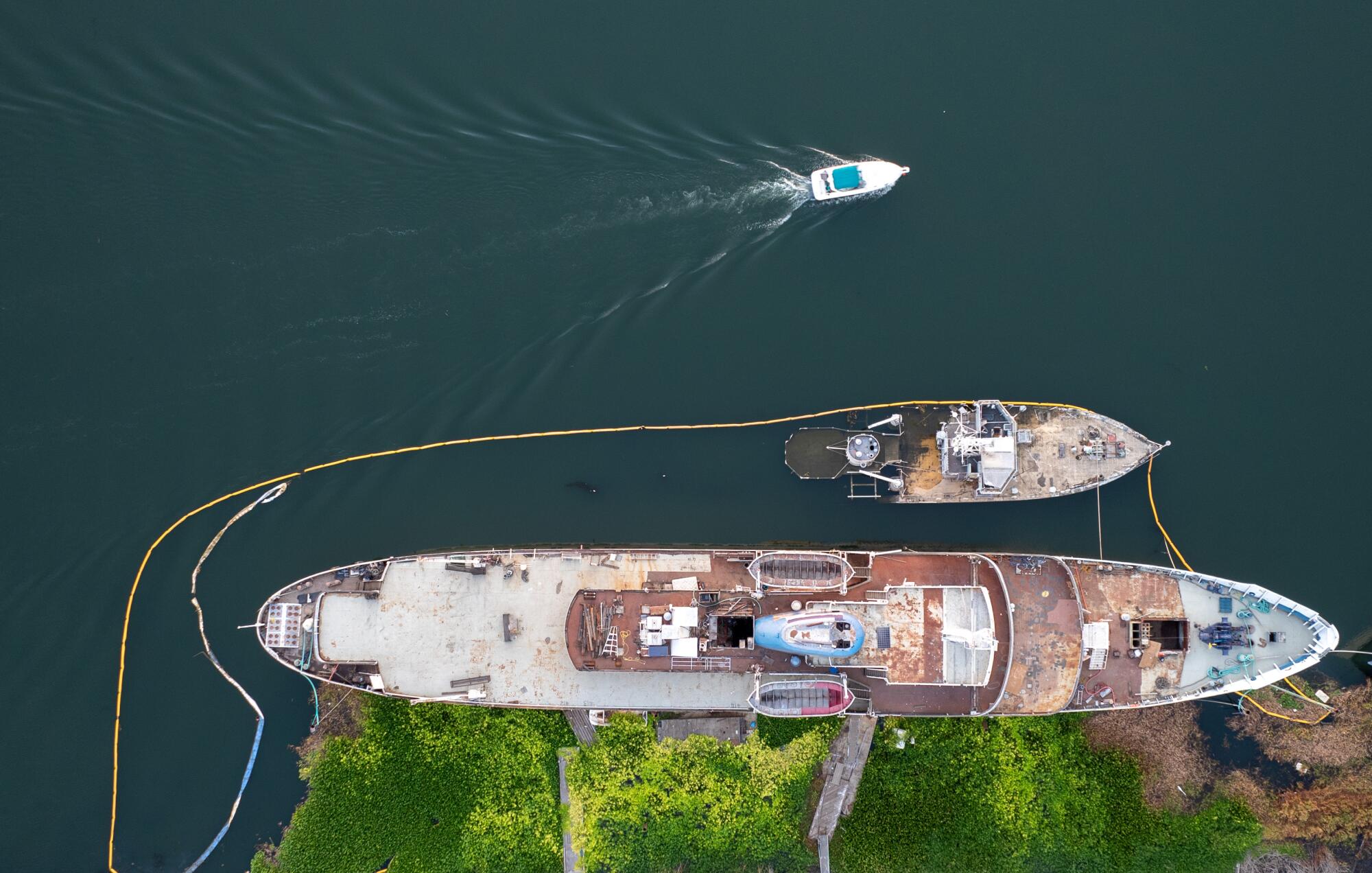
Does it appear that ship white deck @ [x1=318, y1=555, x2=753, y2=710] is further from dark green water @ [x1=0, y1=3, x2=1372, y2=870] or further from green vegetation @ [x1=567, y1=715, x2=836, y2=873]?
green vegetation @ [x1=567, y1=715, x2=836, y2=873]

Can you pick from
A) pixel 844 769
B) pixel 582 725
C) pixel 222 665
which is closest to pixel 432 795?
pixel 582 725

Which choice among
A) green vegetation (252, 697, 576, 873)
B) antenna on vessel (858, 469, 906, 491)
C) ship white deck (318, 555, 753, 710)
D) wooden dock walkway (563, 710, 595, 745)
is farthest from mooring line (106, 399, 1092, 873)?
wooden dock walkway (563, 710, 595, 745)

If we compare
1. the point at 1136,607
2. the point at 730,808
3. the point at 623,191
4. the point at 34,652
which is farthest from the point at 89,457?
the point at 1136,607

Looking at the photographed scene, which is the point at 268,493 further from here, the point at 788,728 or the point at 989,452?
the point at 989,452

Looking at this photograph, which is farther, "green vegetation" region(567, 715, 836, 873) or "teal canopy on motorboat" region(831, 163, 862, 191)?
"green vegetation" region(567, 715, 836, 873)

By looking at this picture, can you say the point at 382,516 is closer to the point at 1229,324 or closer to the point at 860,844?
the point at 860,844

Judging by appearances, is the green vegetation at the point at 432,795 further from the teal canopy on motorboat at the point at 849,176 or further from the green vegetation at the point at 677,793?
the teal canopy on motorboat at the point at 849,176

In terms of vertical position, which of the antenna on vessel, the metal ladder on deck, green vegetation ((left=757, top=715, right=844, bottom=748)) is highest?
the antenna on vessel
